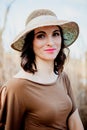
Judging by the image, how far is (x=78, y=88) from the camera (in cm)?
315

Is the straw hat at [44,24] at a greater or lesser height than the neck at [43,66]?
greater

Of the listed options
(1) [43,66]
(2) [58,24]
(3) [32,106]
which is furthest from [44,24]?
(3) [32,106]

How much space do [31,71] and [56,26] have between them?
0.23 m

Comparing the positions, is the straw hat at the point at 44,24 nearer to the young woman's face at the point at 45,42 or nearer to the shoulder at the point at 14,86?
the young woman's face at the point at 45,42

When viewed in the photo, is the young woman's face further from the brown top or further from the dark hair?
the brown top

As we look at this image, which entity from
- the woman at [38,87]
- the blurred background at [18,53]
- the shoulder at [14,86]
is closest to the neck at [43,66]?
the woman at [38,87]

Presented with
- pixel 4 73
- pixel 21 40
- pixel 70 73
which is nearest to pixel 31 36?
pixel 21 40

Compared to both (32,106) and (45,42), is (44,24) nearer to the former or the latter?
(45,42)

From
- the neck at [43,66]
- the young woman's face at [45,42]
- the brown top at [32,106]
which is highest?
the young woman's face at [45,42]

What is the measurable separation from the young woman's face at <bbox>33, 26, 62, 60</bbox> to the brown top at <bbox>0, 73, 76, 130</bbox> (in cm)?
13

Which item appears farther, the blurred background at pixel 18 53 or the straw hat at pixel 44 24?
the blurred background at pixel 18 53

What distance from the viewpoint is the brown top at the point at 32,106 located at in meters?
1.43

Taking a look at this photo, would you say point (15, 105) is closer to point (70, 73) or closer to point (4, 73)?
point (4, 73)

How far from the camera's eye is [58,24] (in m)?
1.49
